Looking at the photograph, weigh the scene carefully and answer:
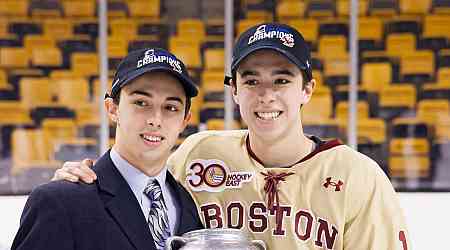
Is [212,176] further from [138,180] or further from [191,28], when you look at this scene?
[191,28]

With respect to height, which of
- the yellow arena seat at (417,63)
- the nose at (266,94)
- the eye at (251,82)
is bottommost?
the nose at (266,94)

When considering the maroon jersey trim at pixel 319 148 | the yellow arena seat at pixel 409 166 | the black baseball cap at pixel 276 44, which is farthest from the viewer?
the yellow arena seat at pixel 409 166

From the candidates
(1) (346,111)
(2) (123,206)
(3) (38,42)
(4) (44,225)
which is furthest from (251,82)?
(3) (38,42)

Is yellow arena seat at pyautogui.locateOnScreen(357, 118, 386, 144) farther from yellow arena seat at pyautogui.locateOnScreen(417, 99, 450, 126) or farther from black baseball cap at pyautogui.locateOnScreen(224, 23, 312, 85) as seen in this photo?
black baseball cap at pyautogui.locateOnScreen(224, 23, 312, 85)

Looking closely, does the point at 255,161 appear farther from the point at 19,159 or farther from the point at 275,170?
the point at 19,159

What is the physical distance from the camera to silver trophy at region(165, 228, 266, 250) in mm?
1390

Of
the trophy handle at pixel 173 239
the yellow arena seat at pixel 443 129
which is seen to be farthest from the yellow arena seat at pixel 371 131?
the trophy handle at pixel 173 239

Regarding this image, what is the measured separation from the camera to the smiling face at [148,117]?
1570mm

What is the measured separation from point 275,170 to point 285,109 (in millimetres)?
176

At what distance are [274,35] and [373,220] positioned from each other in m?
0.56

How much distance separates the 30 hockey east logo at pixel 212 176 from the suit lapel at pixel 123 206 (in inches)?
14.5

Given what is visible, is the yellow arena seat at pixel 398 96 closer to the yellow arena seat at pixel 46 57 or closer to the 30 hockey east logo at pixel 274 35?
the yellow arena seat at pixel 46 57

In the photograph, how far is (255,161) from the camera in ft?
6.20

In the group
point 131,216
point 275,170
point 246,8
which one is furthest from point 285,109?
point 246,8
